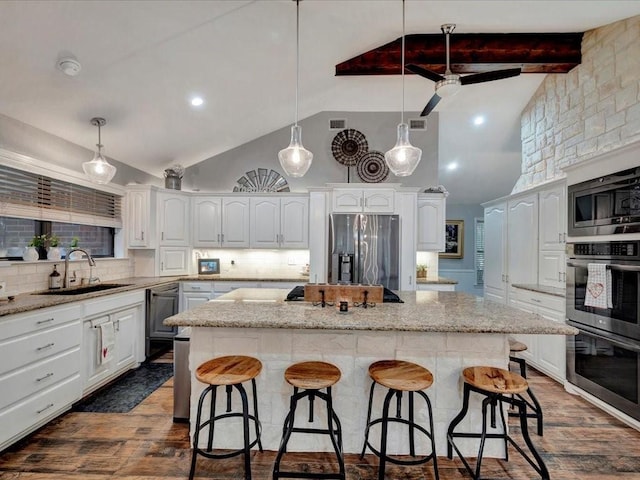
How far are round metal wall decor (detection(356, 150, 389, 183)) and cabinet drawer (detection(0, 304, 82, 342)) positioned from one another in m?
3.84

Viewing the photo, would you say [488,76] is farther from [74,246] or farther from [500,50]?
[74,246]

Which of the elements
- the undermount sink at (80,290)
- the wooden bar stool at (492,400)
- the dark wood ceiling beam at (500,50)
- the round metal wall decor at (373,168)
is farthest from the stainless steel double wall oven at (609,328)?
the undermount sink at (80,290)

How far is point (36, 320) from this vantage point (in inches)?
87.3

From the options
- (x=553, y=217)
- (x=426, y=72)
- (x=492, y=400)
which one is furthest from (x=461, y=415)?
(x=553, y=217)

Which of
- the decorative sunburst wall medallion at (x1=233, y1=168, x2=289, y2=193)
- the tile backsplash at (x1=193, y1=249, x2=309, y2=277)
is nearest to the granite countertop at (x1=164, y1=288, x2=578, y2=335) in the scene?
the tile backsplash at (x1=193, y1=249, x2=309, y2=277)

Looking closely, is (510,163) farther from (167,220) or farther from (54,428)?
(54,428)

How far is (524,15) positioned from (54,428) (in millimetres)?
5265

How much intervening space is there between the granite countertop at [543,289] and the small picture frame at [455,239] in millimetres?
3948

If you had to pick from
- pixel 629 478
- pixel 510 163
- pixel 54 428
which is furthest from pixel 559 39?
pixel 54 428

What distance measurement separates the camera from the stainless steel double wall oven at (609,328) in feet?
7.67

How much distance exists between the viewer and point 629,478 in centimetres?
187

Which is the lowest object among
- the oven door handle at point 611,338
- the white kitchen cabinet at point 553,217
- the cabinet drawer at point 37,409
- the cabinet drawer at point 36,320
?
the cabinet drawer at point 37,409

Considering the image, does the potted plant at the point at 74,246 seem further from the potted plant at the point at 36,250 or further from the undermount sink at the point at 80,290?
the undermount sink at the point at 80,290

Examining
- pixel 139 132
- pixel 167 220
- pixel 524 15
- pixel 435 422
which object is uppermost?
pixel 524 15
